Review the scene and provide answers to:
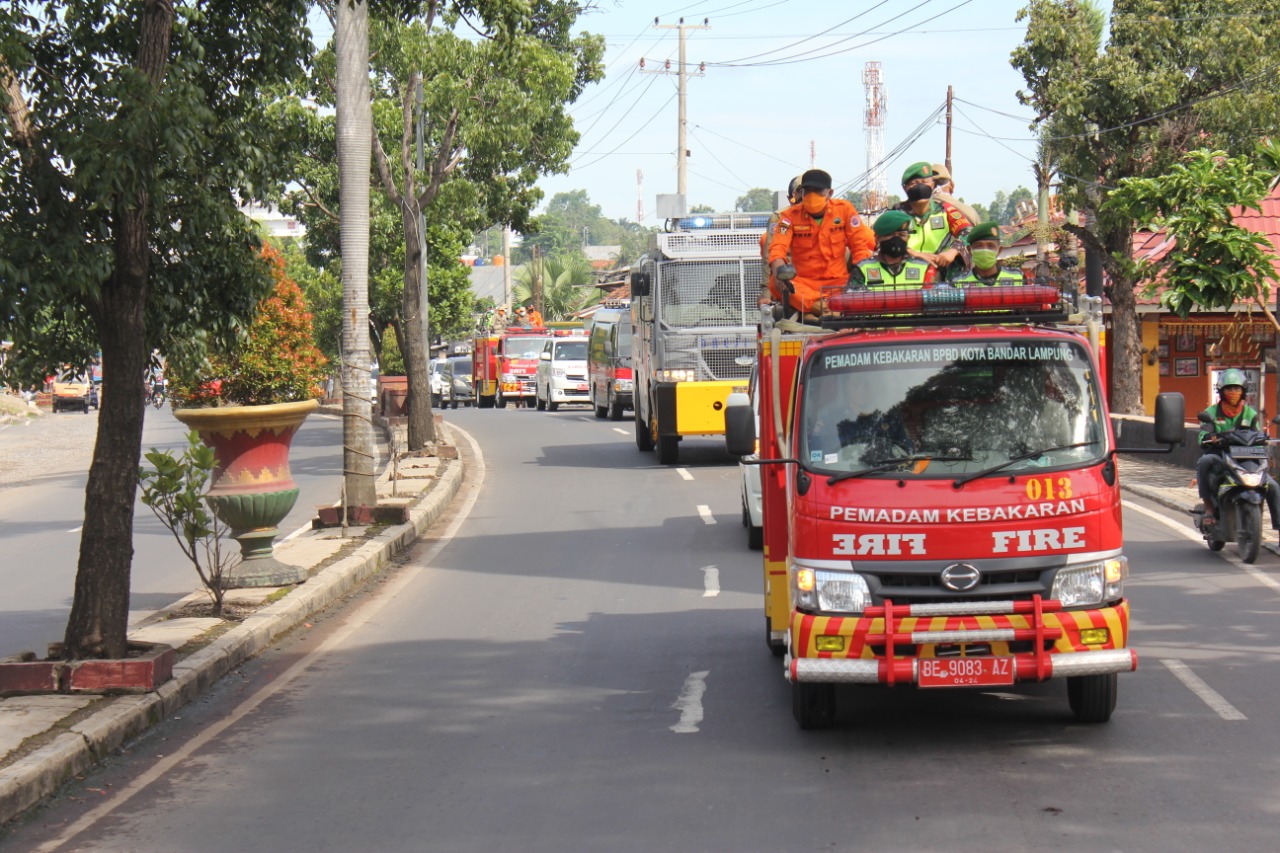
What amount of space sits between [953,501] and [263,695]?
4364 mm

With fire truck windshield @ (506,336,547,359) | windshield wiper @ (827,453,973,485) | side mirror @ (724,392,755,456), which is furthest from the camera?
fire truck windshield @ (506,336,547,359)

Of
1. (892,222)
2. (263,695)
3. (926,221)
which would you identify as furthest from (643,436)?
(892,222)

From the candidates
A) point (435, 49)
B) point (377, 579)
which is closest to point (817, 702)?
point (377, 579)

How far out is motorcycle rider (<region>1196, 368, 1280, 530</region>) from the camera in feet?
41.9

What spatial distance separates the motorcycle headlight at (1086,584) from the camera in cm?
679

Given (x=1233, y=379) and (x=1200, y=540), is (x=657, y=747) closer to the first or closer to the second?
(x=1233, y=379)

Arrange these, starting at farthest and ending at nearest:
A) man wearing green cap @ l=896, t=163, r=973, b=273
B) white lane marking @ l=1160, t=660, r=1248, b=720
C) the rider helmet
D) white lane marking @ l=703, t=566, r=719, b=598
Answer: the rider helmet → white lane marking @ l=703, t=566, r=719, b=598 → man wearing green cap @ l=896, t=163, r=973, b=273 → white lane marking @ l=1160, t=660, r=1248, b=720

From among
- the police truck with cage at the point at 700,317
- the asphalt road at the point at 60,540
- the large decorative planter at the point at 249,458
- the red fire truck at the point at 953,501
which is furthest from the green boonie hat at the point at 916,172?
the police truck with cage at the point at 700,317

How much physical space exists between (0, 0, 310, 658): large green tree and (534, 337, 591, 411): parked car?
36346mm

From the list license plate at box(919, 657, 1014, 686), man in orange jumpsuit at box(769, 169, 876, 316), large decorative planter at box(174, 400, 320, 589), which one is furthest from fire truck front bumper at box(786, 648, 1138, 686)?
large decorative planter at box(174, 400, 320, 589)

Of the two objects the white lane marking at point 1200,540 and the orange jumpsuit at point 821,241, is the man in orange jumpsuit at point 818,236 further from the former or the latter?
the white lane marking at point 1200,540

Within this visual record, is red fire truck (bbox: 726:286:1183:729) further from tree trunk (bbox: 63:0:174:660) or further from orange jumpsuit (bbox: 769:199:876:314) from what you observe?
tree trunk (bbox: 63:0:174:660)

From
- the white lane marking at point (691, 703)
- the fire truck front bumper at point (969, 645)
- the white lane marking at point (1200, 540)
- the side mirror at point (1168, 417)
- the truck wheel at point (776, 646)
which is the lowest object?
the white lane marking at point (691, 703)

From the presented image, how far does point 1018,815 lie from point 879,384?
2.23m
